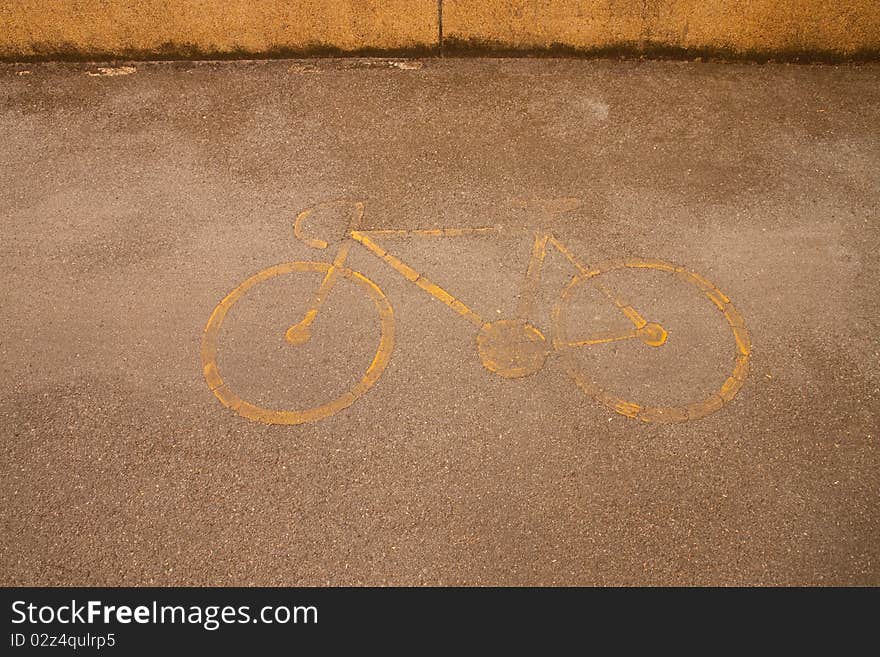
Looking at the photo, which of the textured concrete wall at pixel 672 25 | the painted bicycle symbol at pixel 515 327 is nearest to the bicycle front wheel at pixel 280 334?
the painted bicycle symbol at pixel 515 327

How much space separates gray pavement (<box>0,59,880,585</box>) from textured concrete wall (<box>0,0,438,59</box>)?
0.34 m

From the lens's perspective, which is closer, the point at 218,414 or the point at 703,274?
the point at 218,414

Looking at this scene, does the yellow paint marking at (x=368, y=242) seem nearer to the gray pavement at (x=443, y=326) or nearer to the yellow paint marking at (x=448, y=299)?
the gray pavement at (x=443, y=326)

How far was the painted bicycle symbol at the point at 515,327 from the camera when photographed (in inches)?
159

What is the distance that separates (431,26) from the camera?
20.2ft

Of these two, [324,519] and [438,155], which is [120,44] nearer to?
[438,155]

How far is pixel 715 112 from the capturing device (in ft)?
18.7

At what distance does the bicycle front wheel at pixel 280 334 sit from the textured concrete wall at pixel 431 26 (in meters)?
3.14

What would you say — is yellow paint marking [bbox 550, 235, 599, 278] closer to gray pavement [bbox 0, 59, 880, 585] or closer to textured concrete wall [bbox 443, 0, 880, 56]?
gray pavement [bbox 0, 59, 880, 585]

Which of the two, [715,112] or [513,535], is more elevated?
[715,112]

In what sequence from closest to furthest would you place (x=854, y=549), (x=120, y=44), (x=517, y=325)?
(x=854, y=549), (x=517, y=325), (x=120, y=44)

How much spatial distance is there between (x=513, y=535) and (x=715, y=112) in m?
4.68

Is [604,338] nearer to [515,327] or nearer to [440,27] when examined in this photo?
[515,327]

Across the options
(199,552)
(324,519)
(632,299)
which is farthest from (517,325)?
(199,552)
